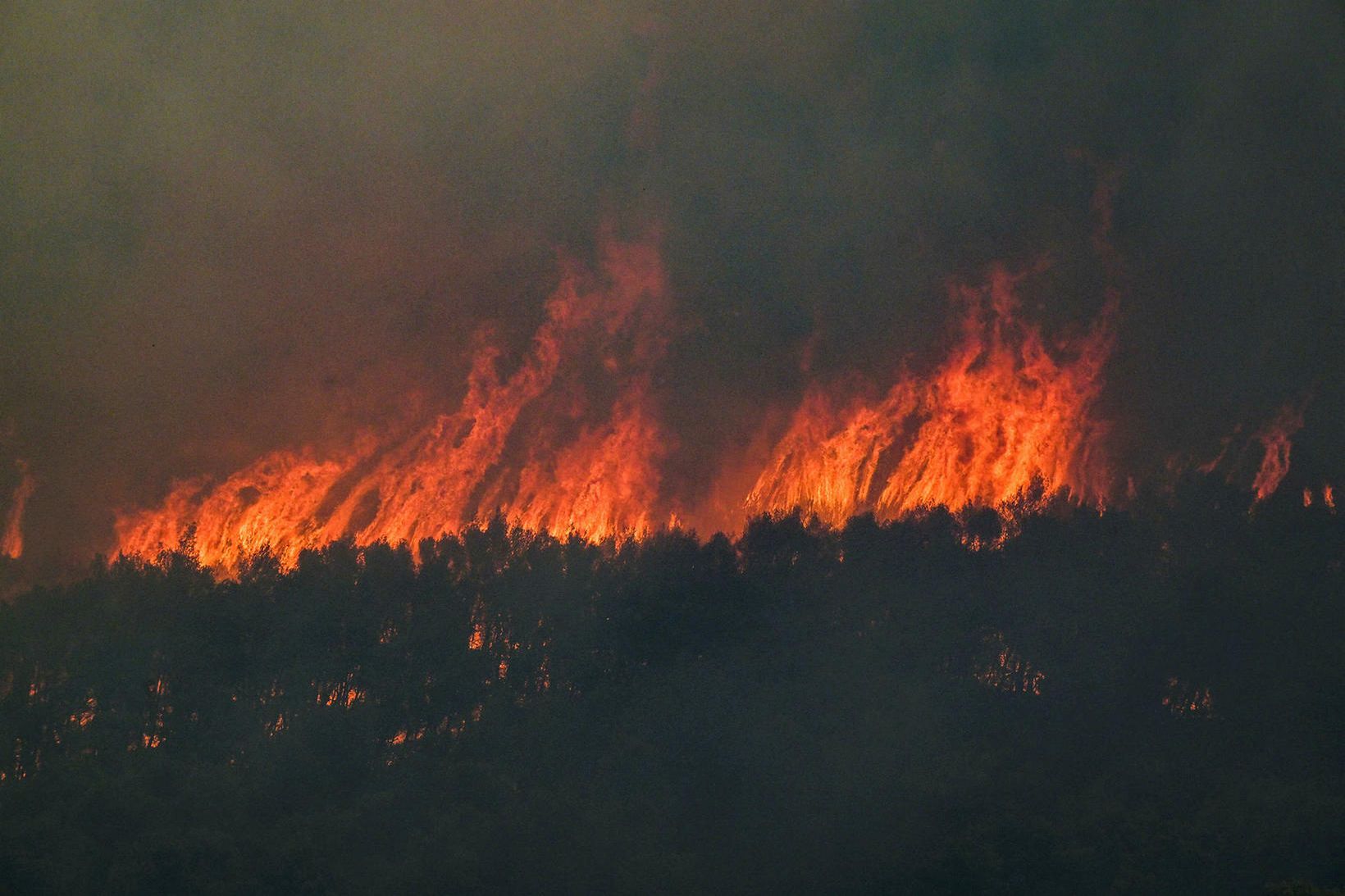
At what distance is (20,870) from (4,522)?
771cm

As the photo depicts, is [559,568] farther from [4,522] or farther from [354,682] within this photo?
[4,522]

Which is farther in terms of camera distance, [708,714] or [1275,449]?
[1275,449]

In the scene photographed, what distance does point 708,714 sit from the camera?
79.0 feet

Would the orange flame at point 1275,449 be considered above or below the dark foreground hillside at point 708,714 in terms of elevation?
above

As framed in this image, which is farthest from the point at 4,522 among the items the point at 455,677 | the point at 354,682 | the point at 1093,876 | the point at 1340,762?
the point at 1340,762

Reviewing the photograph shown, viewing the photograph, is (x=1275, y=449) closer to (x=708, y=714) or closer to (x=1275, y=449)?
(x=1275, y=449)

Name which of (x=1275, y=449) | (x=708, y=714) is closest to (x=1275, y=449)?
(x=1275, y=449)

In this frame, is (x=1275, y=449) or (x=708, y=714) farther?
(x=1275, y=449)

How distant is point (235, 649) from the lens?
24.9 metres

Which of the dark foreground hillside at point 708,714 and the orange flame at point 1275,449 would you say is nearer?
the dark foreground hillside at point 708,714

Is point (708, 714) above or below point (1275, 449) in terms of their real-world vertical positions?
below

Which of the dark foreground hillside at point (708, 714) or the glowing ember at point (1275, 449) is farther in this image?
the glowing ember at point (1275, 449)

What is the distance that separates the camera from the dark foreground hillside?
2142 centimetres

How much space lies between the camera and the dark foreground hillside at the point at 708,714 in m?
21.4
